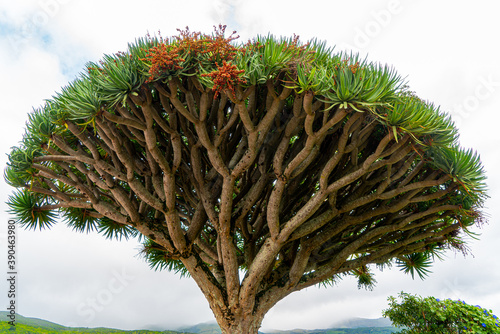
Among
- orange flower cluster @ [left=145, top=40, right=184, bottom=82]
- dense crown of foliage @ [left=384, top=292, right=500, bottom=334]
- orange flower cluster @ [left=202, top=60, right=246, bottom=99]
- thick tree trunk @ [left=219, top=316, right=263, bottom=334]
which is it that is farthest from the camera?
dense crown of foliage @ [left=384, top=292, right=500, bottom=334]

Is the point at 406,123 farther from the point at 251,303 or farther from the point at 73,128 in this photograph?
the point at 73,128

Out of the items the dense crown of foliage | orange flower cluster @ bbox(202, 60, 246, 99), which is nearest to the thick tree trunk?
the dense crown of foliage

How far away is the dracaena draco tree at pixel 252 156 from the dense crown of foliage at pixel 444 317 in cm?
107

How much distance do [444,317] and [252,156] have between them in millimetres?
4782

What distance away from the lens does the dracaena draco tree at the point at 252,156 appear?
14.7ft

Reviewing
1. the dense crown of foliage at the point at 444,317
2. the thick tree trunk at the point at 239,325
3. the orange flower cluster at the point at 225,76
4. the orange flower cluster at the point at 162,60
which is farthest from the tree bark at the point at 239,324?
the orange flower cluster at the point at 162,60

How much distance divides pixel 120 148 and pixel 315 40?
3.15m

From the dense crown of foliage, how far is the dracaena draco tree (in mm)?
1074

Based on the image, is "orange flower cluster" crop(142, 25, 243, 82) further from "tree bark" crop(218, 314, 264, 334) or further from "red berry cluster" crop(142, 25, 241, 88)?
"tree bark" crop(218, 314, 264, 334)

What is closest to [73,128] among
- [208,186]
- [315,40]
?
[208,186]

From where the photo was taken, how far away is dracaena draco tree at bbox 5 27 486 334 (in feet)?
14.7

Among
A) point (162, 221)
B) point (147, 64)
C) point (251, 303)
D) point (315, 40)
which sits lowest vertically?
point (251, 303)

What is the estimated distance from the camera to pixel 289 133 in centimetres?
518

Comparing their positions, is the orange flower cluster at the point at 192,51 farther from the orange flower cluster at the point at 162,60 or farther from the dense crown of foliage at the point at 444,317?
the dense crown of foliage at the point at 444,317
